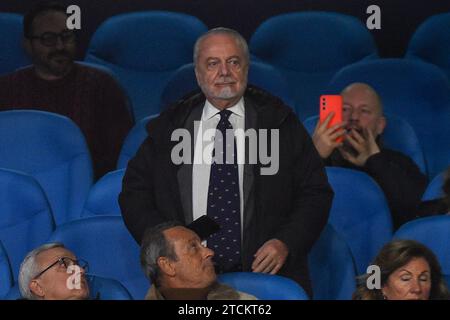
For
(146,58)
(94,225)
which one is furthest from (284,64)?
(94,225)

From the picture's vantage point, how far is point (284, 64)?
167 inches

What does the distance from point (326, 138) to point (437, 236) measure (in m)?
0.54

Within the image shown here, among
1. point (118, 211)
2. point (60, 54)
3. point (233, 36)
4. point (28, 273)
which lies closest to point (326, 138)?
point (233, 36)

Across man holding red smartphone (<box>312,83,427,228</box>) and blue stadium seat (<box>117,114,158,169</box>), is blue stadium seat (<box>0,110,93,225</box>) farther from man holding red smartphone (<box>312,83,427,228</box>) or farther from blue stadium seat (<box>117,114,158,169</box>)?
man holding red smartphone (<box>312,83,427,228</box>)

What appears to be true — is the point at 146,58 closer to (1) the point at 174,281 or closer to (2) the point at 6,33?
(2) the point at 6,33

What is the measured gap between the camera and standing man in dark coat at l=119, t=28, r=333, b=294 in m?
3.55

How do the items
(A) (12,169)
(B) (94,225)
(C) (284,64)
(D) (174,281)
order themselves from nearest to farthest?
(D) (174,281)
(B) (94,225)
(A) (12,169)
(C) (284,64)

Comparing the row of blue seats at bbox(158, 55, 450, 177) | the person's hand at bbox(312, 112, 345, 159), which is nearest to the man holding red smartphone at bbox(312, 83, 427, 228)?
the person's hand at bbox(312, 112, 345, 159)

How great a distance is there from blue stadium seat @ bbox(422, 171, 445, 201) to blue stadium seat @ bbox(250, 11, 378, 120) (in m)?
0.47

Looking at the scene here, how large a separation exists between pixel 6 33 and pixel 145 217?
90cm

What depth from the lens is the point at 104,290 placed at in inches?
128

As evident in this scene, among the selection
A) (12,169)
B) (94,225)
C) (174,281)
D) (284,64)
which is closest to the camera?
(174,281)

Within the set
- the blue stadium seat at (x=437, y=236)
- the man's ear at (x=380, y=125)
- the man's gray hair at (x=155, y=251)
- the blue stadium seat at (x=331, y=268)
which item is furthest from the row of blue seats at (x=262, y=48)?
the man's gray hair at (x=155, y=251)

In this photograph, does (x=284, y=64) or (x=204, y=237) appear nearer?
(x=204, y=237)
